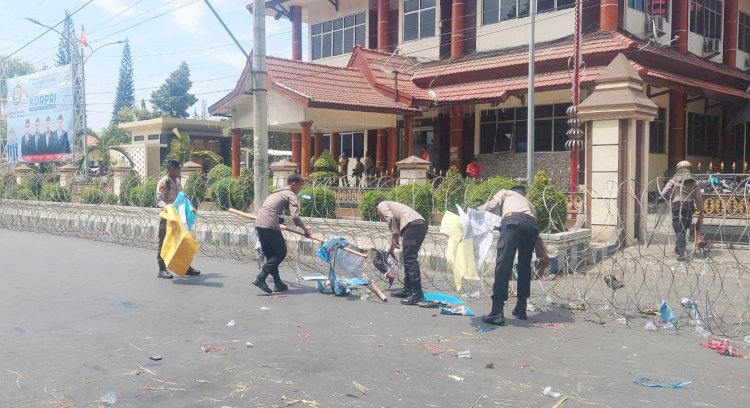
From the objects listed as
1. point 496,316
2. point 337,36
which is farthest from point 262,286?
point 337,36

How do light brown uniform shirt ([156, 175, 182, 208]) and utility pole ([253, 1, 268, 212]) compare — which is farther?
utility pole ([253, 1, 268, 212])

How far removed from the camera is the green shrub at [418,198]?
12.0 meters

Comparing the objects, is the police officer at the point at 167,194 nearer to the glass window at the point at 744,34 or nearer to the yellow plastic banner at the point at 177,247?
the yellow plastic banner at the point at 177,247

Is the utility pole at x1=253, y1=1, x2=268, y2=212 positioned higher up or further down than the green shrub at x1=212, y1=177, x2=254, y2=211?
higher up

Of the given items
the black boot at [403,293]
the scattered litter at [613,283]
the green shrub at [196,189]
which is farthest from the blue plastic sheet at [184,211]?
the green shrub at [196,189]

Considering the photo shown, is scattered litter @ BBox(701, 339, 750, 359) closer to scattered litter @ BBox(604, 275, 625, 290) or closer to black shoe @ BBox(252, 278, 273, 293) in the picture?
scattered litter @ BBox(604, 275, 625, 290)

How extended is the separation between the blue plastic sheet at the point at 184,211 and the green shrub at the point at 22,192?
53.7 feet

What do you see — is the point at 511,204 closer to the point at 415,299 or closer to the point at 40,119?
the point at 415,299

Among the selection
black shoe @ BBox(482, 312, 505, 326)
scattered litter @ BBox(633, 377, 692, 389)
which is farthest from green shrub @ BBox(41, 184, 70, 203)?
scattered litter @ BBox(633, 377, 692, 389)

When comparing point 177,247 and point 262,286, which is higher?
point 177,247

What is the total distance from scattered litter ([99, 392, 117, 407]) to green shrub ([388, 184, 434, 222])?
7.89 m

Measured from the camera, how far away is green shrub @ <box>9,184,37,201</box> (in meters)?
23.6

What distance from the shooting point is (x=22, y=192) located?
23.9 meters

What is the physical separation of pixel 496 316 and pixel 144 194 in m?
13.7
